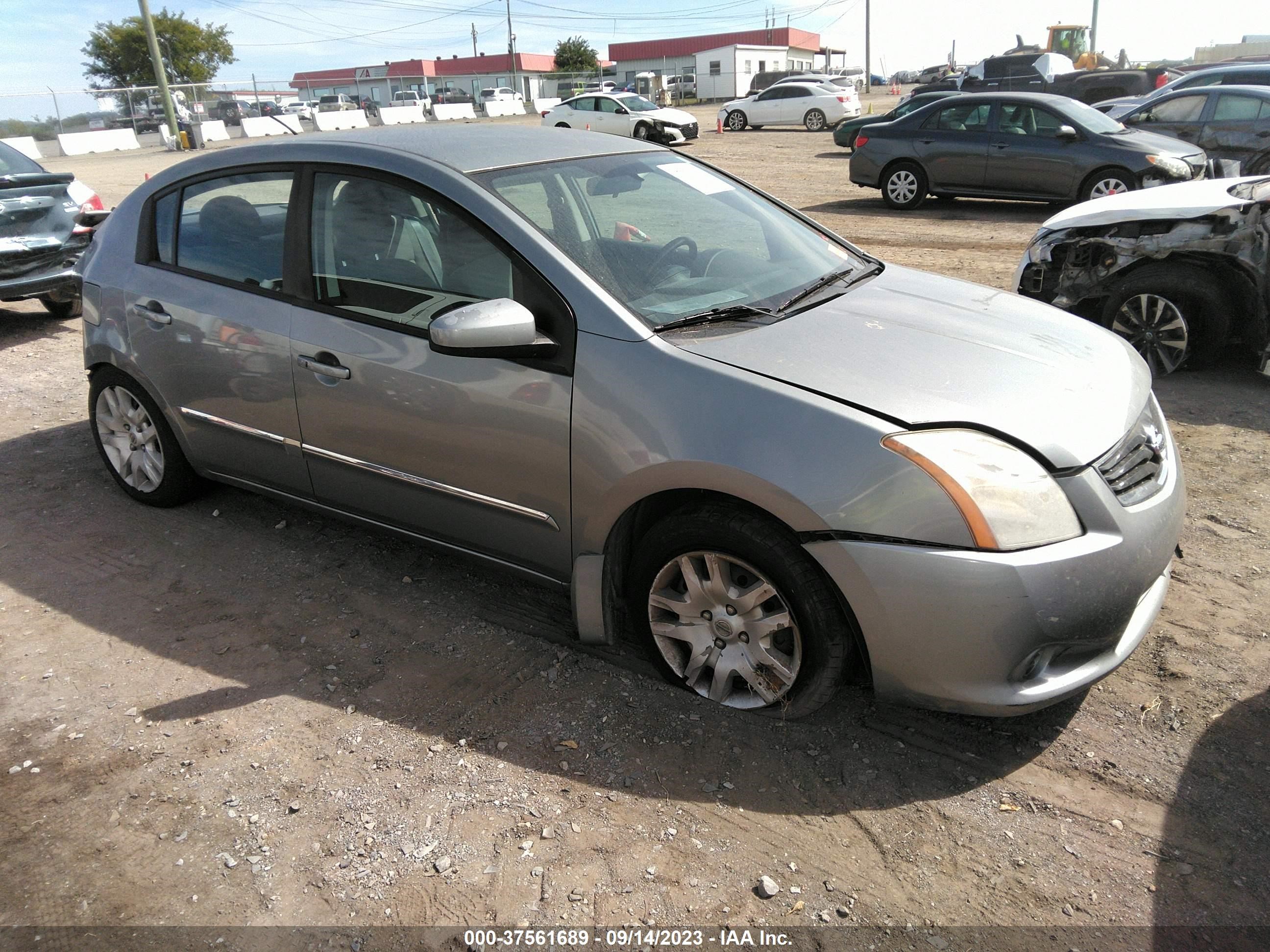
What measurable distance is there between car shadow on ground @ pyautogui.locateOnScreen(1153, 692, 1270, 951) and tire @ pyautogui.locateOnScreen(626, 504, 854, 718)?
954 millimetres

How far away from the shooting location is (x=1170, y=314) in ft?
18.6

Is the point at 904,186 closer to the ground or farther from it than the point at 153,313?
closer to the ground

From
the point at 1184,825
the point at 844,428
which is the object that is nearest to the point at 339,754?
the point at 844,428

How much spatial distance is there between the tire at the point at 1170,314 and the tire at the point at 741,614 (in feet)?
12.8

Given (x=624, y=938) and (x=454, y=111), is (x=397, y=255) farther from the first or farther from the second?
(x=454, y=111)

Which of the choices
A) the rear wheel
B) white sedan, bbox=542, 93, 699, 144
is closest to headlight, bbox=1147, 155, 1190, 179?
white sedan, bbox=542, 93, 699, 144

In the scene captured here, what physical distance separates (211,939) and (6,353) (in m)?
6.99

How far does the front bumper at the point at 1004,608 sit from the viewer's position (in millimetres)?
2400

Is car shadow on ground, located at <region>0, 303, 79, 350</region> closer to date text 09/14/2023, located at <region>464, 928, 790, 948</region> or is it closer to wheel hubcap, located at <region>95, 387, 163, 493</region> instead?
wheel hubcap, located at <region>95, 387, 163, 493</region>

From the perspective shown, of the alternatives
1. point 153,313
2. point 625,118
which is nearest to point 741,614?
point 153,313

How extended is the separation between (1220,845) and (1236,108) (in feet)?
44.8

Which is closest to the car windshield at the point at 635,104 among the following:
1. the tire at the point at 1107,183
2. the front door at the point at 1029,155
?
the front door at the point at 1029,155

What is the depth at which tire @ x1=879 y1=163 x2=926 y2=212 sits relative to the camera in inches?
510

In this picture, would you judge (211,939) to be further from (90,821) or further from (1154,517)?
(1154,517)
